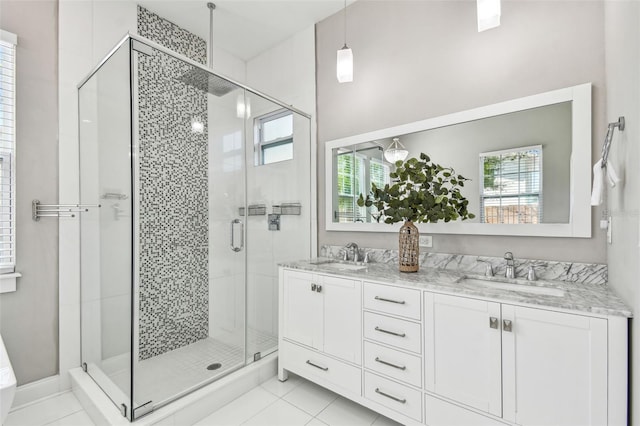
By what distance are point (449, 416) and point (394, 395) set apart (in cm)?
29

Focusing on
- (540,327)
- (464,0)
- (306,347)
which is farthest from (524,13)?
(306,347)

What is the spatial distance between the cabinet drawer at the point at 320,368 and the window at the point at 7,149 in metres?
1.87

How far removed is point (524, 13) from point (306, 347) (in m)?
2.49

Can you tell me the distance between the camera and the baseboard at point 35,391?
1978 mm

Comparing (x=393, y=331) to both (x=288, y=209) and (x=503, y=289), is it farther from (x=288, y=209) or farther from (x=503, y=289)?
(x=288, y=209)

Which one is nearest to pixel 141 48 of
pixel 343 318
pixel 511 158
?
pixel 343 318

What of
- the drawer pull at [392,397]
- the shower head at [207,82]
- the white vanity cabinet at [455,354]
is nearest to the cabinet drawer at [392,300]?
the white vanity cabinet at [455,354]

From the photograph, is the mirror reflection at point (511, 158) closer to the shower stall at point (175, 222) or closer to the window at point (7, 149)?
the shower stall at point (175, 222)

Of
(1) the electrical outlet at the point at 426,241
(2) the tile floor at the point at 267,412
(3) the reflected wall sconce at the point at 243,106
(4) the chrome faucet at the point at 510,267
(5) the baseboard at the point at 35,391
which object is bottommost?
(2) the tile floor at the point at 267,412

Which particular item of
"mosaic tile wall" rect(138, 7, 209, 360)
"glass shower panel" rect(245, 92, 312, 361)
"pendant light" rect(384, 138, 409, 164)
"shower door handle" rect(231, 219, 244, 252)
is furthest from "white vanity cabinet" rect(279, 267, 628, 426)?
"pendant light" rect(384, 138, 409, 164)

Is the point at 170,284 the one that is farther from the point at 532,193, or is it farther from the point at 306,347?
the point at 532,193

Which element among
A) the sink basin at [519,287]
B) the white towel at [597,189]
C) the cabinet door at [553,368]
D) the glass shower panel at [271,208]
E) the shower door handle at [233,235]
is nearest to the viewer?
the cabinet door at [553,368]

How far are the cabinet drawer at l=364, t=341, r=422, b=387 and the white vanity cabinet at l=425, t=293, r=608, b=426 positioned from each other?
0.21 feet

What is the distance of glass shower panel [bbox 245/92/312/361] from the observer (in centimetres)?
244
